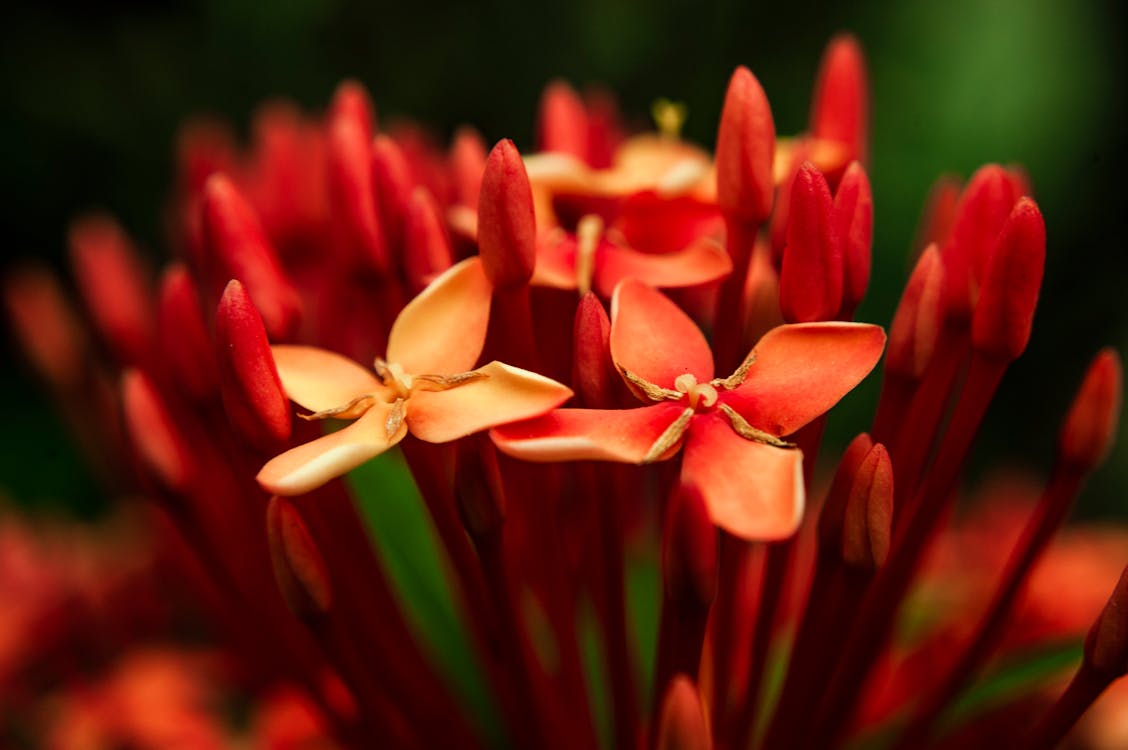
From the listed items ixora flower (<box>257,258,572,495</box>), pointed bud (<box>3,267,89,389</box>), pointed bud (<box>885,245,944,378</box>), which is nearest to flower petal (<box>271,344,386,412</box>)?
ixora flower (<box>257,258,572,495</box>)

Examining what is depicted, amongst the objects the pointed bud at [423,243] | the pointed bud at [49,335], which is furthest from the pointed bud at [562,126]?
the pointed bud at [49,335]

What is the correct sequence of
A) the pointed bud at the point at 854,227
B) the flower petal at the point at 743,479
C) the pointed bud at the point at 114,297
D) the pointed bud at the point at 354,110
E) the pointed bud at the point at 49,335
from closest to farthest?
the flower petal at the point at 743,479
the pointed bud at the point at 854,227
the pointed bud at the point at 354,110
the pointed bud at the point at 114,297
the pointed bud at the point at 49,335

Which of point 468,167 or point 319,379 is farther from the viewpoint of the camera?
point 468,167

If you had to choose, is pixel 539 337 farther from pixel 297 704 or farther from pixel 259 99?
pixel 259 99

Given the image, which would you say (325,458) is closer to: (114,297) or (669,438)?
(669,438)

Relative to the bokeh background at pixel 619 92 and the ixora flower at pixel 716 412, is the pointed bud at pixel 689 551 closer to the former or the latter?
the ixora flower at pixel 716 412

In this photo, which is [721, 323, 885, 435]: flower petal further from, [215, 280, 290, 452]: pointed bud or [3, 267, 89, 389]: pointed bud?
[3, 267, 89, 389]: pointed bud

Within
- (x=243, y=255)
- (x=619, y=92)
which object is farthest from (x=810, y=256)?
(x=619, y=92)
